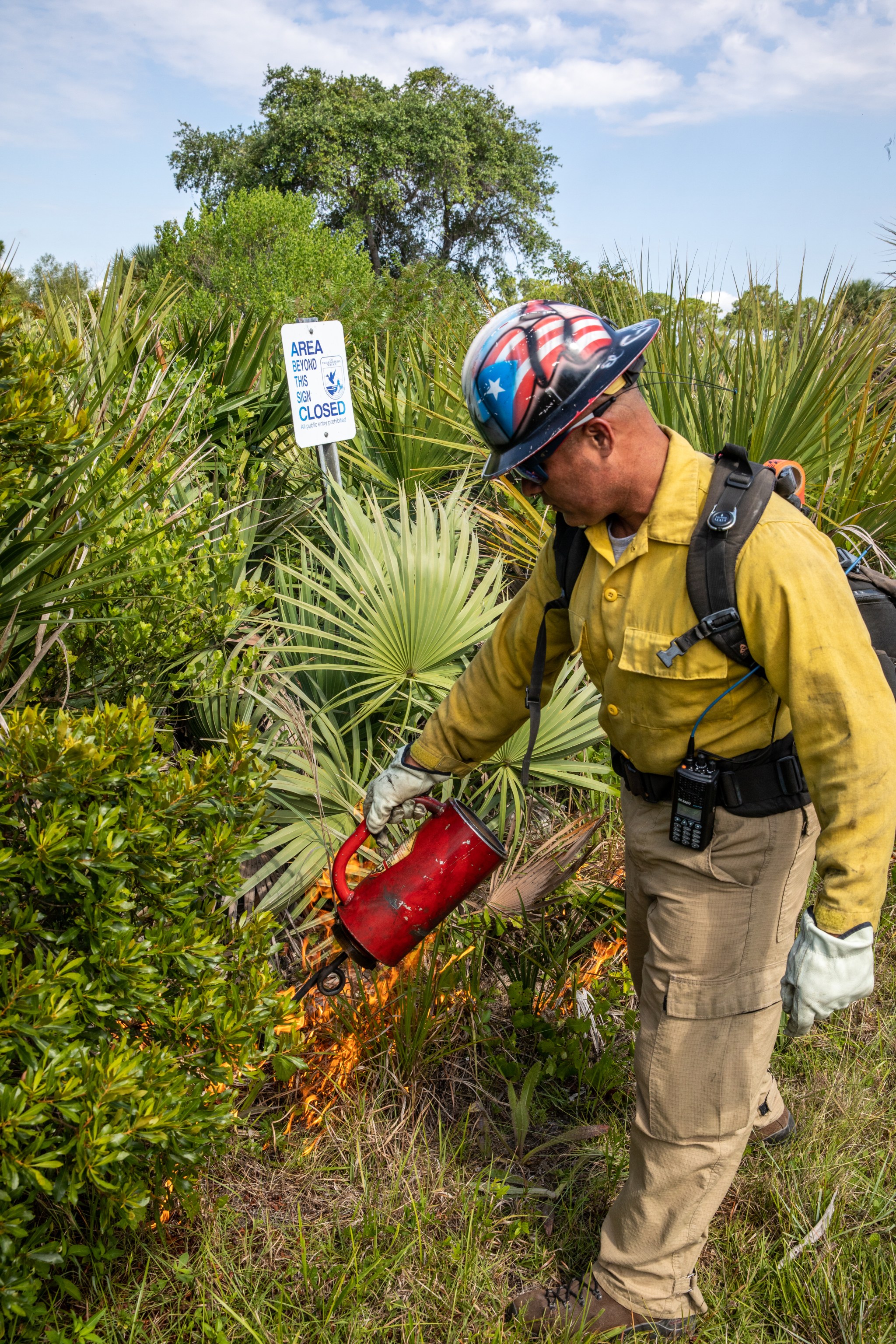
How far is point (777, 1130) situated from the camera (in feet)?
8.82

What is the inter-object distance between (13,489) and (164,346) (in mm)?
1986

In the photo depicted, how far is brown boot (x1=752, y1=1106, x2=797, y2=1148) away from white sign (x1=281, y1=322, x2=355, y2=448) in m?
2.77

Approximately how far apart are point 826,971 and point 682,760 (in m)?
0.49

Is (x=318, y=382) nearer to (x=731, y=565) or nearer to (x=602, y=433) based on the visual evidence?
(x=602, y=433)

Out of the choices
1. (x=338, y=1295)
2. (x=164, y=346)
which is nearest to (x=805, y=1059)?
(x=338, y=1295)

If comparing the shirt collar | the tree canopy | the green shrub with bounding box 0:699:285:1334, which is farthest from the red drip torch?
the tree canopy

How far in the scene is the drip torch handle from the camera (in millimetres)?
2402

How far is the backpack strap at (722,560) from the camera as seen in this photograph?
1.81 metres

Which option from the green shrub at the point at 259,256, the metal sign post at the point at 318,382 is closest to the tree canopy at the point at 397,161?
the green shrub at the point at 259,256

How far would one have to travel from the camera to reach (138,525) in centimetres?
263

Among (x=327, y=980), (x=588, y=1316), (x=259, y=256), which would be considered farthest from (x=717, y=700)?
(x=259, y=256)

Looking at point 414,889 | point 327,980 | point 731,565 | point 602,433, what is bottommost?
point 327,980

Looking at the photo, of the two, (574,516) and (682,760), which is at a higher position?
(574,516)

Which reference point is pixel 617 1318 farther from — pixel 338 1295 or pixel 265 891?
pixel 265 891
